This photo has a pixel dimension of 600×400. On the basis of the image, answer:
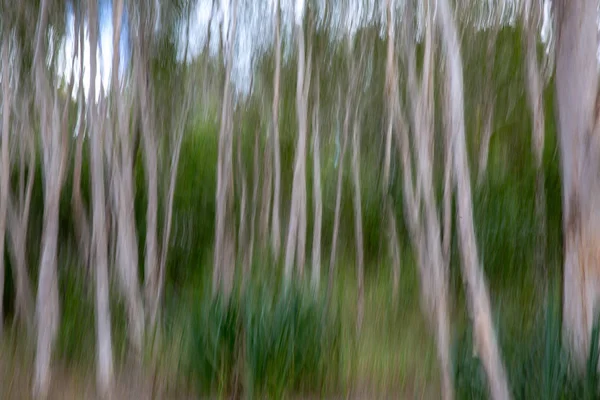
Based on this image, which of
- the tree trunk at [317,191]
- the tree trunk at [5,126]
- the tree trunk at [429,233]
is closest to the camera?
the tree trunk at [429,233]

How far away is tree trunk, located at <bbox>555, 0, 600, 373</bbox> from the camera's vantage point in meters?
2.57

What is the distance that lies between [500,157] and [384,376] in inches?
103

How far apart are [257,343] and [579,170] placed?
1896 mm

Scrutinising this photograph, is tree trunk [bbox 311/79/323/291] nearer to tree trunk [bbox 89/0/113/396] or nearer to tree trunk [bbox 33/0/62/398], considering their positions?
tree trunk [bbox 89/0/113/396]

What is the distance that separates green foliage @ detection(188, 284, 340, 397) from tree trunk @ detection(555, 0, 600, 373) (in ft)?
4.94

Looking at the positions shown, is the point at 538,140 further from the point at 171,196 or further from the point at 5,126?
the point at 5,126

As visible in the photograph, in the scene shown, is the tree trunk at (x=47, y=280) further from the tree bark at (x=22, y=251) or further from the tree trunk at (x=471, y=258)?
the tree trunk at (x=471, y=258)

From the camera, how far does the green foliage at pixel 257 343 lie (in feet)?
11.2

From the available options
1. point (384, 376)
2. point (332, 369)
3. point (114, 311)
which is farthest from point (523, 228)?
point (114, 311)

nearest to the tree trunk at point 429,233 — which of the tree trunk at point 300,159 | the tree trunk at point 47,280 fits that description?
the tree trunk at point 300,159

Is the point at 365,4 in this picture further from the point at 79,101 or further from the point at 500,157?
the point at 79,101

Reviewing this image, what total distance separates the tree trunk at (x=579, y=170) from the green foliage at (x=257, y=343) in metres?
1.50

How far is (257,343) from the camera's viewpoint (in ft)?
11.1

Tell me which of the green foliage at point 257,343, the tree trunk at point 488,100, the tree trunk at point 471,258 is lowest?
the green foliage at point 257,343
